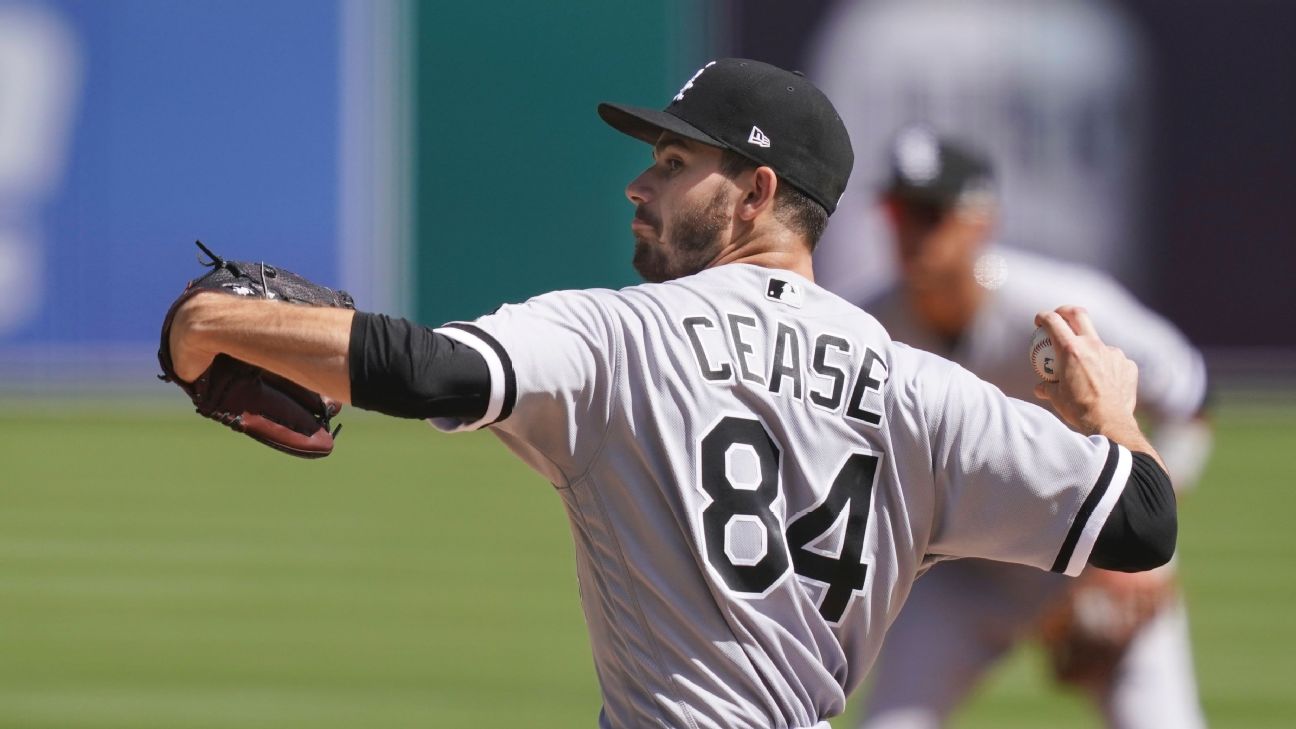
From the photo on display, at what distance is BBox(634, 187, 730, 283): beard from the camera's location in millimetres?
3059

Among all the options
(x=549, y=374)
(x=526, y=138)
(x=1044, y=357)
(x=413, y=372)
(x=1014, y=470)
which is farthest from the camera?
(x=526, y=138)

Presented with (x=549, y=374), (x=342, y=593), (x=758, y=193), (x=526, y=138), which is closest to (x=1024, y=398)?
Result: (x=758, y=193)

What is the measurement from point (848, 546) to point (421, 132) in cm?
1471

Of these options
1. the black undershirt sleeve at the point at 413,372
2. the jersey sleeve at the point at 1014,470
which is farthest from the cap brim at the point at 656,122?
the black undershirt sleeve at the point at 413,372

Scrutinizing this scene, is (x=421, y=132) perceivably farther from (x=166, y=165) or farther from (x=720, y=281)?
(x=720, y=281)

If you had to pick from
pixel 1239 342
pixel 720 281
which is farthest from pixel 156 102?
pixel 720 281

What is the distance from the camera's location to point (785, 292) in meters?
2.98

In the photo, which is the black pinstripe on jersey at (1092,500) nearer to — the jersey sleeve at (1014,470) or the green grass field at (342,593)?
the jersey sleeve at (1014,470)

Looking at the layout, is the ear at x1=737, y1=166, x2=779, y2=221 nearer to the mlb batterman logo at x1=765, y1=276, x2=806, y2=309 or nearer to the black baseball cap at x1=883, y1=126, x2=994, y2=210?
the mlb batterman logo at x1=765, y1=276, x2=806, y2=309

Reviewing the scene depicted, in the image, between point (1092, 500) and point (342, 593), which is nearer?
point (1092, 500)

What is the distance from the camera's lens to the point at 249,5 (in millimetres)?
17078

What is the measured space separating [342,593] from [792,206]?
6262 millimetres

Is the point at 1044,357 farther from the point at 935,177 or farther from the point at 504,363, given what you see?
the point at 935,177

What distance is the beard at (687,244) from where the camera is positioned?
3.06 m
